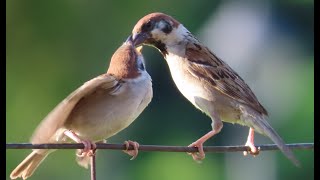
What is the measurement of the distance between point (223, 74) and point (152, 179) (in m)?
13.4

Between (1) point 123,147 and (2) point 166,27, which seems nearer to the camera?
(1) point 123,147

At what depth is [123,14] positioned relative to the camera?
2359cm

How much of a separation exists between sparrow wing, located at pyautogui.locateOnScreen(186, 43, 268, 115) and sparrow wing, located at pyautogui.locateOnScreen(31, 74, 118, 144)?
90 centimetres

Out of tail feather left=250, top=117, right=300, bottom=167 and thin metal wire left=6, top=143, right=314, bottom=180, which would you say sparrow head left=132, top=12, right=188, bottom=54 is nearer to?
tail feather left=250, top=117, right=300, bottom=167

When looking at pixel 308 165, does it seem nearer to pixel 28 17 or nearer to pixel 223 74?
pixel 28 17

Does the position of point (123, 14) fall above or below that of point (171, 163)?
above

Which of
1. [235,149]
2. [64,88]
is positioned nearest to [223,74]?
[235,149]

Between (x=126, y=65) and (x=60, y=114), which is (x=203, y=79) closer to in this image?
(x=126, y=65)

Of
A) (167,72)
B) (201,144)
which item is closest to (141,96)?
(201,144)

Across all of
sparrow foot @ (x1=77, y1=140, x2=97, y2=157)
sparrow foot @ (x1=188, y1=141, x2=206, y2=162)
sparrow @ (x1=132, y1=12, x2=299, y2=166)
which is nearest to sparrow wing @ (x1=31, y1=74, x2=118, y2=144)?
sparrow foot @ (x1=77, y1=140, x2=97, y2=157)

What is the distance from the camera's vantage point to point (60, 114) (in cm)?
526

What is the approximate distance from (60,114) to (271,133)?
3.69ft

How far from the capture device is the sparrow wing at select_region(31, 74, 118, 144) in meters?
5.18

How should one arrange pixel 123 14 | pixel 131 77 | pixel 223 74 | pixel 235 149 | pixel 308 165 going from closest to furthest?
pixel 235 149 → pixel 131 77 → pixel 223 74 → pixel 308 165 → pixel 123 14
